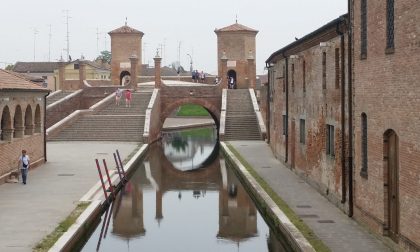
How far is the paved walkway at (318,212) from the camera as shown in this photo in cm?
1229

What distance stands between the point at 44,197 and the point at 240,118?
25.5 metres

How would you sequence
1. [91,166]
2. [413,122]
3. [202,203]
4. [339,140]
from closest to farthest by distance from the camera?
[413,122] → [339,140] → [202,203] → [91,166]

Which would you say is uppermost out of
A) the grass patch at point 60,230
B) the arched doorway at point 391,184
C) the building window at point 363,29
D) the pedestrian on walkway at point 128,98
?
the building window at point 363,29

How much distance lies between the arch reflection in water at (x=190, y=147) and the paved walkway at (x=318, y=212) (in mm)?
6144

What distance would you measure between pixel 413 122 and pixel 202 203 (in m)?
10.6

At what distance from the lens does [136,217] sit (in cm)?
1784

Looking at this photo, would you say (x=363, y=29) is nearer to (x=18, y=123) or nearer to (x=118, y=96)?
(x=18, y=123)

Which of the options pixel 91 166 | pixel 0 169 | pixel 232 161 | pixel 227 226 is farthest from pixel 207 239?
pixel 232 161

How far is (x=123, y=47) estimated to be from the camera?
58656 mm

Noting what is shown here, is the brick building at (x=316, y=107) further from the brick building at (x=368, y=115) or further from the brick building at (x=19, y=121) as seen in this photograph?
the brick building at (x=19, y=121)

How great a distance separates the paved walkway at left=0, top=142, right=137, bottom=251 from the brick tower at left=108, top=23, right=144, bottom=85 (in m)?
28.5

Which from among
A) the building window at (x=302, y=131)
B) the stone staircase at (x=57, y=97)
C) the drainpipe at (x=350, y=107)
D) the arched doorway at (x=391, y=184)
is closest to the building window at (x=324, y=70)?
the drainpipe at (x=350, y=107)

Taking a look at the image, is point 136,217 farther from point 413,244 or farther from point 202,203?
point 413,244

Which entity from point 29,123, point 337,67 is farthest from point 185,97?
point 337,67
